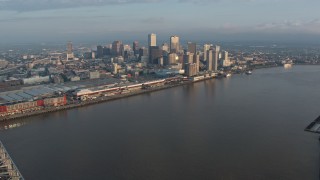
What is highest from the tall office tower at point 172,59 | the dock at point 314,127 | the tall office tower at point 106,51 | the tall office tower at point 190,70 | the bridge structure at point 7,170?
the tall office tower at point 106,51

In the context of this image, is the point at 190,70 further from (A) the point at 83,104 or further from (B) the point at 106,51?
(B) the point at 106,51

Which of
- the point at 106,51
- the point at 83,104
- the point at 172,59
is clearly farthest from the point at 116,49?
the point at 83,104

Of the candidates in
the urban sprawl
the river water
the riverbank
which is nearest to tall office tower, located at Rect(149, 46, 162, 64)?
the urban sprawl

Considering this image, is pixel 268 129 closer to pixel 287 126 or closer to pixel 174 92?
pixel 287 126

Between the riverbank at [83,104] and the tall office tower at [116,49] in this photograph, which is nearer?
the riverbank at [83,104]

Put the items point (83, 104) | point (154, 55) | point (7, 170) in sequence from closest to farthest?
1. point (7, 170)
2. point (83, 104)
3. point (154, 55)

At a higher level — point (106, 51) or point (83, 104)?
point (106, 51)

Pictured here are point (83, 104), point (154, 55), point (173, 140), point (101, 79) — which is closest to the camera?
point (173, 140)

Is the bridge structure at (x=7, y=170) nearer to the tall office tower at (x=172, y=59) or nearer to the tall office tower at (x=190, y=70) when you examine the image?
the tall office tower at (x=190, y=70)

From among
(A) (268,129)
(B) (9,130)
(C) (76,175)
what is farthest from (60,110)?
(A) (268,129)

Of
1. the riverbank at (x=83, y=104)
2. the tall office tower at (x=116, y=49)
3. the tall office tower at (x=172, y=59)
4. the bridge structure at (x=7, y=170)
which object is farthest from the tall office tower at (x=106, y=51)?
the bridge structure at (x=7, y=170)
